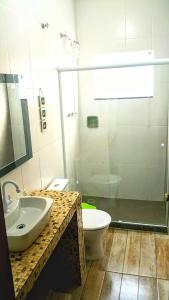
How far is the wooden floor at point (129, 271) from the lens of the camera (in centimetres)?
199

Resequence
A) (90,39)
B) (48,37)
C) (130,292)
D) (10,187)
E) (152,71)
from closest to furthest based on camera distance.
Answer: (10,187)
(130,292)
(48,37)
(152,71)
(90,39)

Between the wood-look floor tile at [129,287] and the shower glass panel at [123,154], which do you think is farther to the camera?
the shower glass panel at [123,154]

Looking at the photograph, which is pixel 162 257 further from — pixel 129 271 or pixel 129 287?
pixel 129 287

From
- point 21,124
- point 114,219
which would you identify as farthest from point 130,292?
point 21,124

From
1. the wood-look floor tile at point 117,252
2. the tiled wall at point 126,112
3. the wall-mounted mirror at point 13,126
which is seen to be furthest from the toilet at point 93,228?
the tiled wall at point 126,112

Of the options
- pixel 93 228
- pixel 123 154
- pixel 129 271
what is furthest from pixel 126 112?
pixel 129 271

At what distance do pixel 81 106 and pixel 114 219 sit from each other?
149 cm

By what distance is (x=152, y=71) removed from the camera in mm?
2945

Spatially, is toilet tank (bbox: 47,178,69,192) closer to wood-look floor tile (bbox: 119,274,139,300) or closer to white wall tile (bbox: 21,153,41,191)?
white wall tile (bbox: 21,153,41,191)

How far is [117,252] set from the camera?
2.50 m

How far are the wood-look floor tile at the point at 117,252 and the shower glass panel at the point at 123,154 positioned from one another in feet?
0.77

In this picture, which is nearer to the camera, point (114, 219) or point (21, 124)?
point (21, 124)

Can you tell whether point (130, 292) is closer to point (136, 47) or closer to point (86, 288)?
point (86, 288)

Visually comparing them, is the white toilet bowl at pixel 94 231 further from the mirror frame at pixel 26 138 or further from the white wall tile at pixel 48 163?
the mirror frame at pixel 26 138
